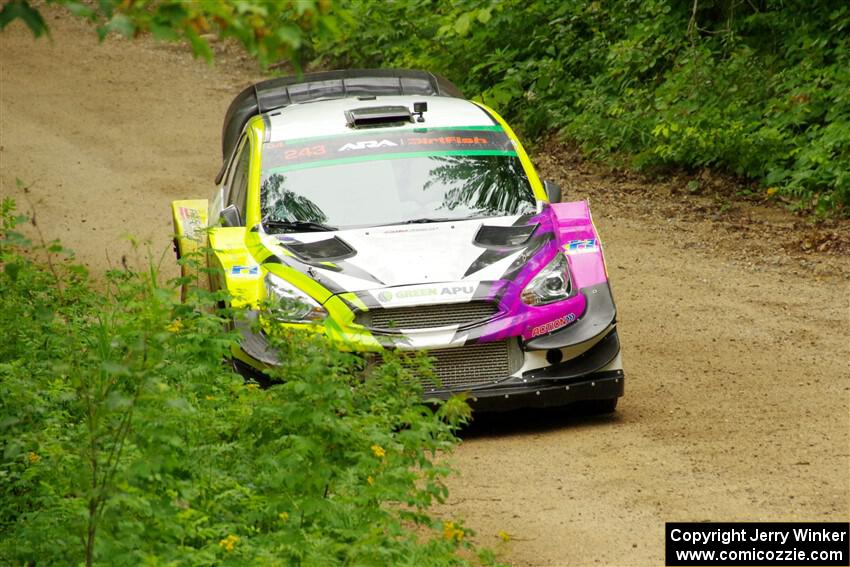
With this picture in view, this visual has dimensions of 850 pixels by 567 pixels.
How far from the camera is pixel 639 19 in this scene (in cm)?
1667

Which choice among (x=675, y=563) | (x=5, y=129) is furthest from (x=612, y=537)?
(x=5, y=129)

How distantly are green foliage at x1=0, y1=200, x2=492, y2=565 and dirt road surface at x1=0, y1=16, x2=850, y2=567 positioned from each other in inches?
32.8

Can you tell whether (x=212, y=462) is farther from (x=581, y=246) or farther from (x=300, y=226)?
(x=581, y=246)

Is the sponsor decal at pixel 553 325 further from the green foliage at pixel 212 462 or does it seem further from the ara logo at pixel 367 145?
the ara logo at pixel 367 145

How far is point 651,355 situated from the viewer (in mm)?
9125

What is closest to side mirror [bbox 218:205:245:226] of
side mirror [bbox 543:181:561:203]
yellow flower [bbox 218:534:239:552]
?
side mirror [bbox 543:181:561:203]

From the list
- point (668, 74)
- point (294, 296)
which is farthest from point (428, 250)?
point (668, 74)

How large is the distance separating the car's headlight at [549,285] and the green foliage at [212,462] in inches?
71.9

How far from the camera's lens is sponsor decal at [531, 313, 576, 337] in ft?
24.3

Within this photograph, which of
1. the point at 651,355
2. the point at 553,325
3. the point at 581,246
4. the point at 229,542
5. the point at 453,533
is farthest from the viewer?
the point at 651,355

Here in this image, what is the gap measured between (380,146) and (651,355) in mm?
2377

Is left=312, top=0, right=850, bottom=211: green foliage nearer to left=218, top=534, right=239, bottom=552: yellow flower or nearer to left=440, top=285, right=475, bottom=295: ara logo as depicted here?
left=440, top=285, right=475, bottom=295: ara logo

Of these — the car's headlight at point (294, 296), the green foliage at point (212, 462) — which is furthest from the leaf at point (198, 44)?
the car's headlight at point (294, 296)

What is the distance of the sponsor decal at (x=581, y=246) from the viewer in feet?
26.0
